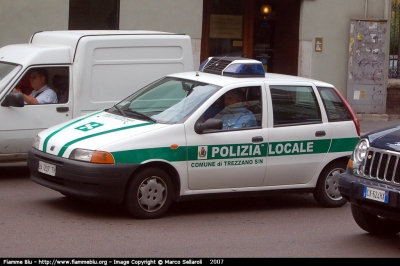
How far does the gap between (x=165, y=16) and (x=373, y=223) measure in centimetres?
1053

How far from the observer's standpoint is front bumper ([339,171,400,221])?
6688mm

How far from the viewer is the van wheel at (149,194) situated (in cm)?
793

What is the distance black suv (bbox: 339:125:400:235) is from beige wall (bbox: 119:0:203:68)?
10.4 m

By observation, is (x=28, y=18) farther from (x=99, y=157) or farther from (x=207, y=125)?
(x=99, y=157)

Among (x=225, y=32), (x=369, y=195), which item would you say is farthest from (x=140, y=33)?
(x=225, y=32)

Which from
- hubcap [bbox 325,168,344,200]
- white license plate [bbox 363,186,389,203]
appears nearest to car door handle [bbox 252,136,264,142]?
hubcap [bbox 325,168,344,200]

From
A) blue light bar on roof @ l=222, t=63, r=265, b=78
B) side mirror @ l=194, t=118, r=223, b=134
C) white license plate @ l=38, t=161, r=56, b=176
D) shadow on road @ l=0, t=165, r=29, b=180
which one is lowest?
shadow on road @ l=0, t=165, r=29, b=180

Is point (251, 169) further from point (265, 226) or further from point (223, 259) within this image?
point (223, 259)

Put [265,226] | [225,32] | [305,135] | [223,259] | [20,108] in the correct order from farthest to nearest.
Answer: [225,32]
[20,108]
[305,135]
[265,226]
[223,259]

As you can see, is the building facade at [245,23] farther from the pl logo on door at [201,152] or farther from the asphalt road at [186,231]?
the pl logo on door at [201,152]

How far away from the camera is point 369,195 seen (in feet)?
22.7

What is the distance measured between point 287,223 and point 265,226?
1.13ft

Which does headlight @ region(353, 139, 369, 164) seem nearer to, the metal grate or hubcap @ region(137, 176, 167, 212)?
the metal grate

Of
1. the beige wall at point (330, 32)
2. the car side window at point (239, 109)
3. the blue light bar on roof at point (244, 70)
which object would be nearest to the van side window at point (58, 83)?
the blue light bar on roof at point (244, 70)
